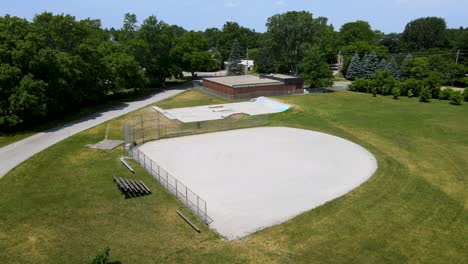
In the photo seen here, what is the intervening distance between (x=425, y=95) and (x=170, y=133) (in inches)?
1565

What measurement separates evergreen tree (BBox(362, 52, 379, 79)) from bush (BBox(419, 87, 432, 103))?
20081mm

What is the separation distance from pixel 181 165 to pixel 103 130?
47.5 feet

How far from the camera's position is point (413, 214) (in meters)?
20.8

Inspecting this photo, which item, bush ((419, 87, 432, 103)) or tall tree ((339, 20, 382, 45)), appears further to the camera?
tall tree ((339, 20, 382, 45))

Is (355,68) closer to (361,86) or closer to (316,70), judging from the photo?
(361,86)

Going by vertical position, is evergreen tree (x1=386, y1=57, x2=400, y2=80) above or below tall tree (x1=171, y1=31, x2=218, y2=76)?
below

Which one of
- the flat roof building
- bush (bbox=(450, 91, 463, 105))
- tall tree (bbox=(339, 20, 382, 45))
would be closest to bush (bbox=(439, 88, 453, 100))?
bush (bbox=(450, 91, 463, 105))

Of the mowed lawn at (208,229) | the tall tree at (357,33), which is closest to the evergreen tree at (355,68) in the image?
the tall tree at (357,33)

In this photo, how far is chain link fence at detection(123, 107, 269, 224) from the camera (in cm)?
2274

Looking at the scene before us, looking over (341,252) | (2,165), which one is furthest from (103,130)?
(341,252)

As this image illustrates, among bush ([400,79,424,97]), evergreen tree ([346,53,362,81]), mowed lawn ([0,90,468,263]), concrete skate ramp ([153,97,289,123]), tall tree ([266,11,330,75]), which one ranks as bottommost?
mowed lawn ([0,90,468,263])

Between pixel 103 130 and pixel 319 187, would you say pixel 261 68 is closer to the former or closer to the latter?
pixel 103 130

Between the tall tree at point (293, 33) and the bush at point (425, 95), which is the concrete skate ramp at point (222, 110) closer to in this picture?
the bush at point (425, 95)

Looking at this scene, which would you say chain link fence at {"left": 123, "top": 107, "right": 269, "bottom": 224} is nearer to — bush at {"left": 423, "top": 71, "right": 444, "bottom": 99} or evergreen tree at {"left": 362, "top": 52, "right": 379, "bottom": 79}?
bush at {"left": 423, "top": 71, "right": 444, "bottom": 99}
